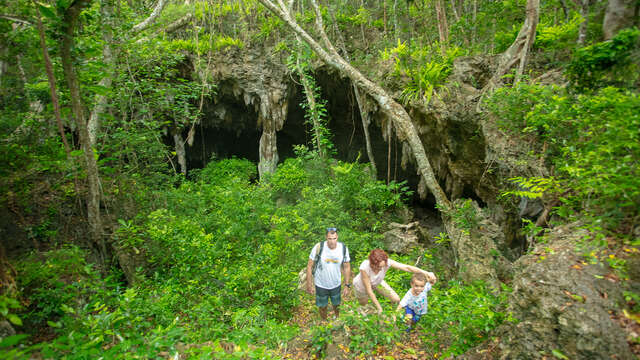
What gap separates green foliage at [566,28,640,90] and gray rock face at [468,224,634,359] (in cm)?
226

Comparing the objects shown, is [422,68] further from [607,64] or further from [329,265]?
[329,265]

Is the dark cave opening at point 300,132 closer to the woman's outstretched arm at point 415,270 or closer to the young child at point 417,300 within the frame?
the woman's outstretched arm at point 415,270

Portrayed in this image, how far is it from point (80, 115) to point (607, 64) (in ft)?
22.6

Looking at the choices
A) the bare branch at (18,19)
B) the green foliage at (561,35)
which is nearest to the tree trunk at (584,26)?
the green foliage at (561,35)

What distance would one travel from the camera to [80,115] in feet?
11.3

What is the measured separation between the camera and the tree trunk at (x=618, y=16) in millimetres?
3854

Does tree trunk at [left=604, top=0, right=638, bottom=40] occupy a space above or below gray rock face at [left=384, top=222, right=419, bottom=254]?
above

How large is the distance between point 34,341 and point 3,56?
4.14 metres

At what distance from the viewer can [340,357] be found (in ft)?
9.81

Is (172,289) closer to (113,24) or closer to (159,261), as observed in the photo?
(159,261)

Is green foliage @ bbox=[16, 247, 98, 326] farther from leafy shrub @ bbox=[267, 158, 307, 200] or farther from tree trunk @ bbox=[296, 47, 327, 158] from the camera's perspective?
tree trunk @ bbox=[296, 47, 327, 158]

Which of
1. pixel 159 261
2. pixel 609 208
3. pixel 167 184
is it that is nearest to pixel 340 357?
pixel 609 208

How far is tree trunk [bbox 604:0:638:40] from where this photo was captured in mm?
3854

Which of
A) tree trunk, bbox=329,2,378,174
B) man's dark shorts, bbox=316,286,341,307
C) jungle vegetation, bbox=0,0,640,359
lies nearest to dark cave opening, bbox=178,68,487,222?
tree trunk, bbox=329,2,378,174
